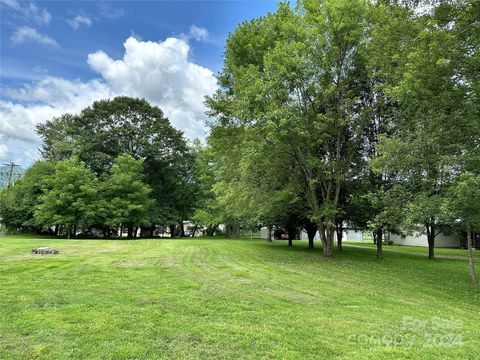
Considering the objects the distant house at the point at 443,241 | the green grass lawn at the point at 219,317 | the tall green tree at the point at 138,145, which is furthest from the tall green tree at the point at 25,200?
the distant house at the point at 443,241

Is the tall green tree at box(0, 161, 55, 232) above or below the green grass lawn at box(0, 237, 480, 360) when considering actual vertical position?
above

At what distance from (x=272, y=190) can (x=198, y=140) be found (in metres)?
27.1

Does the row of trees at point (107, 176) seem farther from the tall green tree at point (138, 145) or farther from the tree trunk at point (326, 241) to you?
the tree trunk at point (326, 241)

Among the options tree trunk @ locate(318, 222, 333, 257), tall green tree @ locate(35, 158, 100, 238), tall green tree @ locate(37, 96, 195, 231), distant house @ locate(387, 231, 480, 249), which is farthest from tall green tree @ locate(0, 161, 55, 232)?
distant house @ locate(387, 231, 480, 249)

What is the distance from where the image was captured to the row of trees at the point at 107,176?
28.6 m

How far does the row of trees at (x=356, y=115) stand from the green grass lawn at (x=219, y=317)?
3.41 metres

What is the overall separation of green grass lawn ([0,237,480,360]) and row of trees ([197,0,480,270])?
3414 mm

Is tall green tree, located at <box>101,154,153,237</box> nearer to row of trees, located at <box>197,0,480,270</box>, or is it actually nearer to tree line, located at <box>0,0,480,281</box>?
tree line, located at <box>0,0,480,281</box>

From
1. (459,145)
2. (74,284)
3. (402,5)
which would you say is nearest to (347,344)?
(74,284)

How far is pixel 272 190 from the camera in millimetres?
17312

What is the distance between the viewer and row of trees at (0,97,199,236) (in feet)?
93.7

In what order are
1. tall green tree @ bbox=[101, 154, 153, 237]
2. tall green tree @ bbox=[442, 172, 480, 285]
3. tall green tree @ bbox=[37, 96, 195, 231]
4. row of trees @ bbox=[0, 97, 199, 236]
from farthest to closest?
tall green tree @ bbox=[37, 96, 195, 231] → tall green tree @ bbox=[101, 154, 153, 237] → row of trees @ bbox=[0, 97, 199, 236] → tall green tree @ bbox=[442, 172, 480, 285]

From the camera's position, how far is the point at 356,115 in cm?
1584

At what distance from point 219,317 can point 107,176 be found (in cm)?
2975
